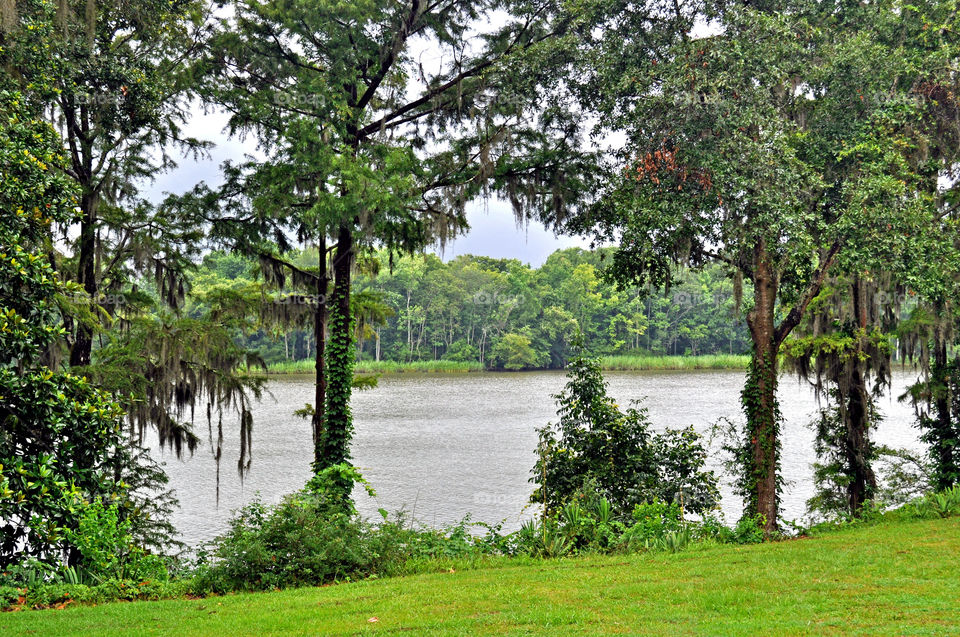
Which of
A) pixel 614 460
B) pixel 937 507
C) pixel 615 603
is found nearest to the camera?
pixel 615 603

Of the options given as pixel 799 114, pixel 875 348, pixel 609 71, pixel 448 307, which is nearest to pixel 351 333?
pixel 609 71

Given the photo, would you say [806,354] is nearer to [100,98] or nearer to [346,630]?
[346,630]

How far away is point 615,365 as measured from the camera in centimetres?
6950

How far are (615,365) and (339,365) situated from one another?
57.5m

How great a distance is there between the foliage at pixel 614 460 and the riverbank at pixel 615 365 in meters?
53.8

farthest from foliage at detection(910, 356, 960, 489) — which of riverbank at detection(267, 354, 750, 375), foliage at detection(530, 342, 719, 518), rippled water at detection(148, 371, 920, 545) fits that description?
riverbank at detection(267, 354, 750, 375)

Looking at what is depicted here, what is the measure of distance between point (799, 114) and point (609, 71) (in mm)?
3328

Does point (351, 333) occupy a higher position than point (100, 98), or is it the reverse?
point (100, 98)

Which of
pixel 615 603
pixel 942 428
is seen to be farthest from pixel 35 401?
pixel 942 428

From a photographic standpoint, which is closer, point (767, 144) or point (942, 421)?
point (767, 144)

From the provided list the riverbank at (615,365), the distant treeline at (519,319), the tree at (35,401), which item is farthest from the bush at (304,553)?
the distant treeline at (519,319)

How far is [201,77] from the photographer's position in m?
13.7

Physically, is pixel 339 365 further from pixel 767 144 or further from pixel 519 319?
pixel 519 319

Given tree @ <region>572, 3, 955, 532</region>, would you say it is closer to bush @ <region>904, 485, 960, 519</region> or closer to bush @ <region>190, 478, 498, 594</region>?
bush @ <region>904, 485, 960, 519</region>
